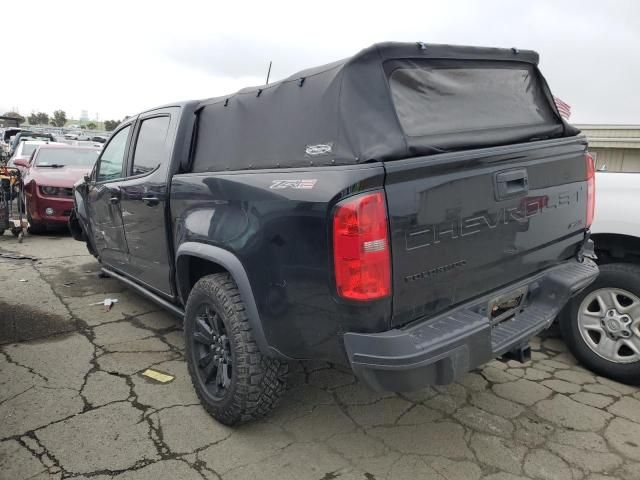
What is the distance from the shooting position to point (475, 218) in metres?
2.22

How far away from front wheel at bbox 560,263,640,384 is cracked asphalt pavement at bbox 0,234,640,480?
13cm

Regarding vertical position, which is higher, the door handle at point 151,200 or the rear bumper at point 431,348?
the door handle at point 151,200

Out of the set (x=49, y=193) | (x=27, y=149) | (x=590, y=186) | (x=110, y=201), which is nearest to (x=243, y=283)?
(x=590, y=186)

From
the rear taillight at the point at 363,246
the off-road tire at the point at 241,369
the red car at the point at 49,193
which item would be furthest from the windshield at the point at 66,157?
the rear taillight at the point at 363,246

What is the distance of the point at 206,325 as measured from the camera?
2.84 metres

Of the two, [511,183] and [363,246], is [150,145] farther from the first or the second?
[511,183]

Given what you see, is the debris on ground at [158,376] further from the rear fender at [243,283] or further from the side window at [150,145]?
the side window at [150,145]

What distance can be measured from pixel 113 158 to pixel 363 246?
11.0ft

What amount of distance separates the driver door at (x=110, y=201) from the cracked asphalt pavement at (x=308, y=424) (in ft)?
2.84

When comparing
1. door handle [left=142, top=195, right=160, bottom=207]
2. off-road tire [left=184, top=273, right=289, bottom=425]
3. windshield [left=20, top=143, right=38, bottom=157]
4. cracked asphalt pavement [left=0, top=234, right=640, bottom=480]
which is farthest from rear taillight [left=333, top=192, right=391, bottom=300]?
windshield [left=20, top=143, right=38, bottom=157]

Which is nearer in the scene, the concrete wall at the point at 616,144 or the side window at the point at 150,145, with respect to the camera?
the side window at the point at 150,145

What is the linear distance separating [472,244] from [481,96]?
930 mm

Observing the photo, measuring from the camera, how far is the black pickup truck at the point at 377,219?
1.97 meters

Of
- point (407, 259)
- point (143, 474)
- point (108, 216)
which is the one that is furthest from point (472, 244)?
point (108, 216)
